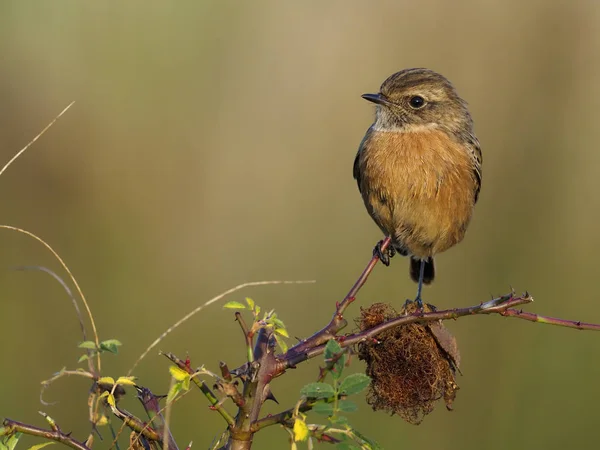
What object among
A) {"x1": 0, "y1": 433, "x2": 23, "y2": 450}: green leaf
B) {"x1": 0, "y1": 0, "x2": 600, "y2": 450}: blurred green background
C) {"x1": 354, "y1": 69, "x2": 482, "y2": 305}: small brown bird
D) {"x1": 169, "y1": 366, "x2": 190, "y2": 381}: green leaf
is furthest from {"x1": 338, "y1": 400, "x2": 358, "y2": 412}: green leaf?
{"x1": 0, "y1": 0, "x2": 600, "y2": 450}: blurred green background

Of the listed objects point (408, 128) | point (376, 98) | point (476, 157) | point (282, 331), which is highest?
point (376, 98)

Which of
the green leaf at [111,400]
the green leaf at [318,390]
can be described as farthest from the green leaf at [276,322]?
the green leaf at [111,400]

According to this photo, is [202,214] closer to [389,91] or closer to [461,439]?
[389,91]

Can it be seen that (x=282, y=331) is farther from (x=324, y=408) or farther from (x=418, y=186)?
(x=418, y=186)

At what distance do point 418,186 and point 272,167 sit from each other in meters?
2.12

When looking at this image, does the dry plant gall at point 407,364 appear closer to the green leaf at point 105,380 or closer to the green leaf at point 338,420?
the green leaf at point 338,420

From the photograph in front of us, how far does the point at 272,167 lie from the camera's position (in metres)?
6.93

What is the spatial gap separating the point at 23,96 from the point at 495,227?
4021 mm

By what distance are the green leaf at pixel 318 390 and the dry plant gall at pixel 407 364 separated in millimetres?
514

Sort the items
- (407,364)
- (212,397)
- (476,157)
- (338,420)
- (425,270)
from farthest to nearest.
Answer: (425,270) < (476,157) < (407,364) < (212,397) < (338,420)

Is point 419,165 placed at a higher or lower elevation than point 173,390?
higher

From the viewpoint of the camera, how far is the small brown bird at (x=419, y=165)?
507 cm

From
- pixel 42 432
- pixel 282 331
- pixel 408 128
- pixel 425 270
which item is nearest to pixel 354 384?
pixel 282 331

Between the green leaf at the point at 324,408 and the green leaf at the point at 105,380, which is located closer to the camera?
the green leaf at the point at 324,408
